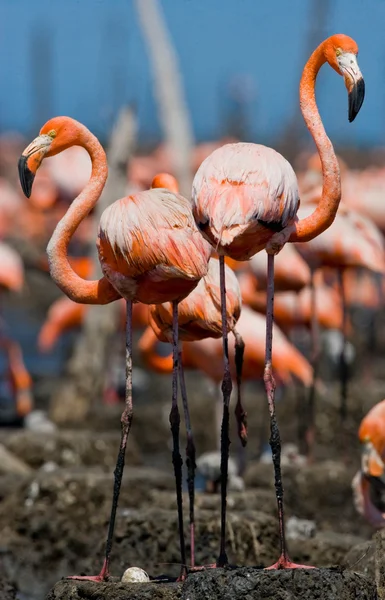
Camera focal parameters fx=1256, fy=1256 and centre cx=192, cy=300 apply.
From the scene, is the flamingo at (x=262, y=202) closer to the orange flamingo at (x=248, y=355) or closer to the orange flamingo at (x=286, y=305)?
the orange flamingo at (x=248, y=355)

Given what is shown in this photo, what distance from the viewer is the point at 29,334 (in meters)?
20.6

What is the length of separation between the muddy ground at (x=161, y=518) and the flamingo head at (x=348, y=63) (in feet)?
5.91

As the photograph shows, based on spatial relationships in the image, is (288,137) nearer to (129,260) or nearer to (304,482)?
(304,482)

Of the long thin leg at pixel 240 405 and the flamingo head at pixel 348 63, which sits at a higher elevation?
the flamingo head at pixel 348 63

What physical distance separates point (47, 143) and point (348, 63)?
138 cm

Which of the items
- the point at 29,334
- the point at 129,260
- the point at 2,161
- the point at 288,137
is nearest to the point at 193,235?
the point at 129,260

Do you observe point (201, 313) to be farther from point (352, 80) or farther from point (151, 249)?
point (352, 80)

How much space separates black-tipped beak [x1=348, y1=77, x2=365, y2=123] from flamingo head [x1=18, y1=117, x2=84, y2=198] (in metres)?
1.37

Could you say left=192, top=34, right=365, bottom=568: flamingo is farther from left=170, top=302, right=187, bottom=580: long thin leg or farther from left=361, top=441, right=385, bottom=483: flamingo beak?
left=361, top=441, right=385, bottom=483: flamingo beak

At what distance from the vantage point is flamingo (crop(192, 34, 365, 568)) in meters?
4.90

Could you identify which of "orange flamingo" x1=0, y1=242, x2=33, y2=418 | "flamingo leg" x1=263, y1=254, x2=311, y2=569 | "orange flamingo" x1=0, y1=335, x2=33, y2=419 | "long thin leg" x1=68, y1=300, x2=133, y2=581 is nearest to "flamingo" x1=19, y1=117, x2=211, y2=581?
"long thin leg" x1=68, y1=300, x2=133, y2=581

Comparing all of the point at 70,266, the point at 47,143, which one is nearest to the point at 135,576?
the point at 70,266

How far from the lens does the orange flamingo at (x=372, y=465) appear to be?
622 cm

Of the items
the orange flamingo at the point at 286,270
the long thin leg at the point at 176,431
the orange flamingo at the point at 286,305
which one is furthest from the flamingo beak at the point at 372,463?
the orange flamingo at the point at 286,305
